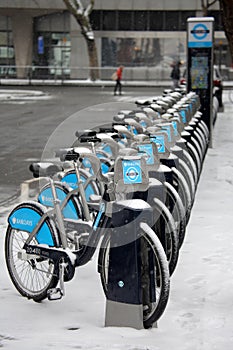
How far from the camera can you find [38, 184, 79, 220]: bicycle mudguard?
5.91 metres

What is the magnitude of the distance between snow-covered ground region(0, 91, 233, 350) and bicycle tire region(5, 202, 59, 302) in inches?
3.3

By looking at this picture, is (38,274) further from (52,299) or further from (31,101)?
(31,101)

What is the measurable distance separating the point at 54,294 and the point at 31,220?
22.1 inches

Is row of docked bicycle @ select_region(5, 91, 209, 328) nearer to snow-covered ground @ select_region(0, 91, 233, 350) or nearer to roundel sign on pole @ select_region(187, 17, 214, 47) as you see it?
snow-covered ground @ select_region(0, 91, 233, 350)

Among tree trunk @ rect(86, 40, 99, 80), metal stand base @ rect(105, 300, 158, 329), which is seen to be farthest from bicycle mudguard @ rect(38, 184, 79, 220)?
tree trunk @ rect(86, 40, 99, 80)

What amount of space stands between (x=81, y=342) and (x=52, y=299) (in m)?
0.60

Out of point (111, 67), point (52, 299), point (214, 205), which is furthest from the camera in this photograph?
point (111, 67)

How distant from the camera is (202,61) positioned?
15.7 meters

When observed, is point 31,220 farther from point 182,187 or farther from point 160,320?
point 182,187

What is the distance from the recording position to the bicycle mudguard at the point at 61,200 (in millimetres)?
5906

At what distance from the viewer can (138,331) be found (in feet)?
16.0

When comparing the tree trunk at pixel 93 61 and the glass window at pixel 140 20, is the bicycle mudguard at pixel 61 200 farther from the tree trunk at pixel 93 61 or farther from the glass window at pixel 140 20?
the glass window at pixel 140 20

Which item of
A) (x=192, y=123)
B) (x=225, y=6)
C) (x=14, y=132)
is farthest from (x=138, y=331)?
(x=14, y=132)

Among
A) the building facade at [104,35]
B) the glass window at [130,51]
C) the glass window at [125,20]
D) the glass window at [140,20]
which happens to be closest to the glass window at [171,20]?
the building facade at [104,35]
